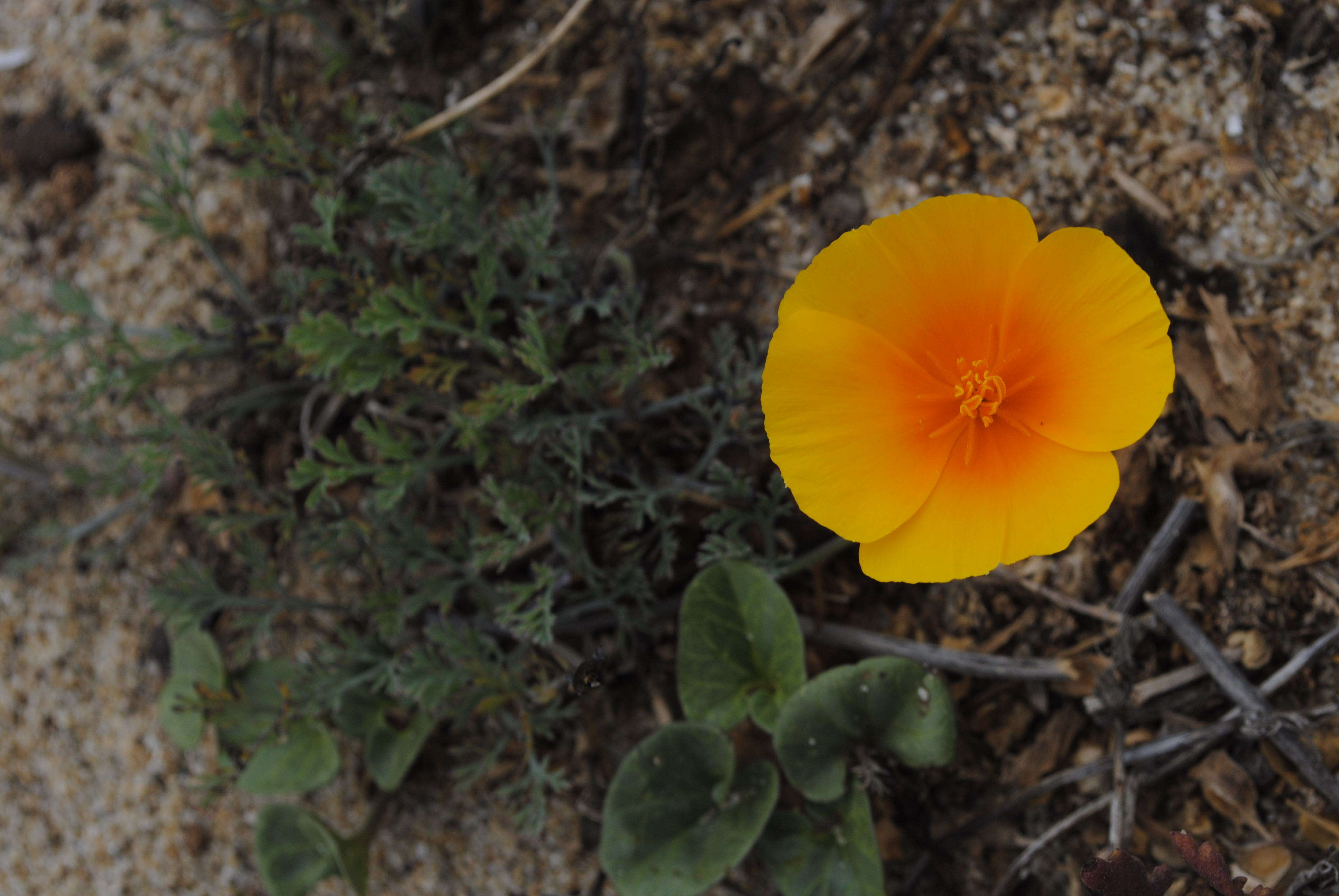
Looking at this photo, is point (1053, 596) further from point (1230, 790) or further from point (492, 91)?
point (492, 91)

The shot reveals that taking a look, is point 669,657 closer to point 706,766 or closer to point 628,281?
point 706,766

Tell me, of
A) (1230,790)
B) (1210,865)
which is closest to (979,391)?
(1210,865)

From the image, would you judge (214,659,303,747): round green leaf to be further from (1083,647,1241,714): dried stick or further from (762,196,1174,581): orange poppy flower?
(1083,647,1241,714): dried stick

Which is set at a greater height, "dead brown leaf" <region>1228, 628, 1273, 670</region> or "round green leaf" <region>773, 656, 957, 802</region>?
"round green leaf" <region>773, 656, 957, 802</region>

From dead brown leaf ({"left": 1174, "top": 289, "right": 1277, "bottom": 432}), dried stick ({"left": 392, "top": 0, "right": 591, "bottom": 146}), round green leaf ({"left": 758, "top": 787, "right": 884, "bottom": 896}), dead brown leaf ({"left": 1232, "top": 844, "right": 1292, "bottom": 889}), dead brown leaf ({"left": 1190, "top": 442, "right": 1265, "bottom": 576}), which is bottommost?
dead brown leaf ({"left": 1232, "top": 844, "right": 1292, "bottom": 889})

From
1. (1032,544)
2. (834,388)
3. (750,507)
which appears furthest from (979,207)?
(750,507)

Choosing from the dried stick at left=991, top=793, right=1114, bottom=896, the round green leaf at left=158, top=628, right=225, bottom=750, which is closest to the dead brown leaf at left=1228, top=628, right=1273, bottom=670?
the dried stick at left=991, top=793, right=1114, bottom=896
